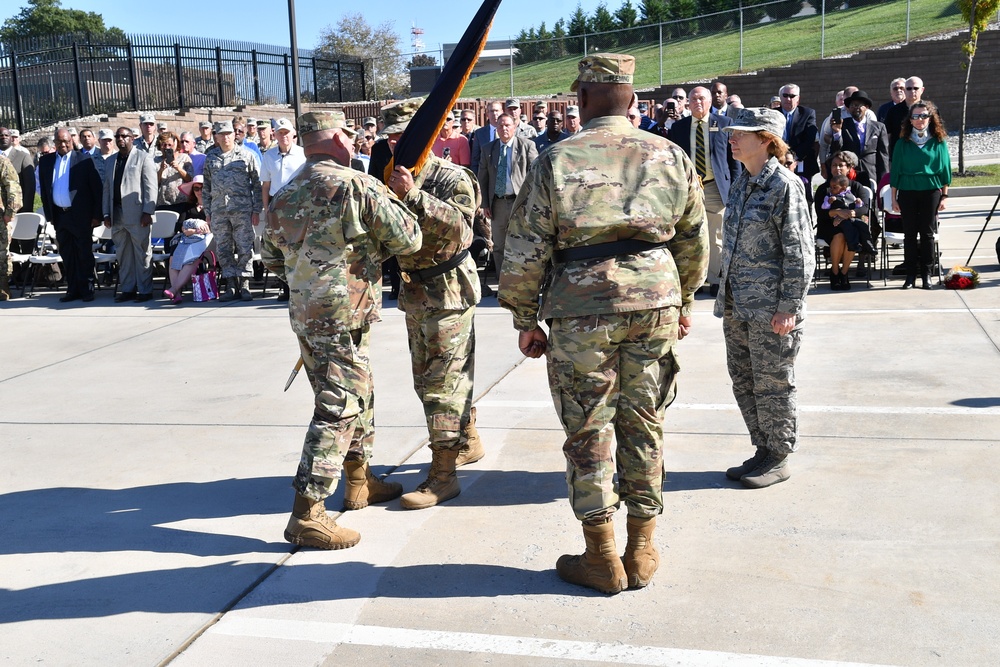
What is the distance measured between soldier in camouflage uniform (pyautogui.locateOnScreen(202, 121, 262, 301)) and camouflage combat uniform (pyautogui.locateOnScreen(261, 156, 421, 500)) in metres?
7.35

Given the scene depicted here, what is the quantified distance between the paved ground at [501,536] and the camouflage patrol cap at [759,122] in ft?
5.97

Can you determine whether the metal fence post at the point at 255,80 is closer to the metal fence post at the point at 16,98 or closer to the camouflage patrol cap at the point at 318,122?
the metal fence post at the point at 16,98

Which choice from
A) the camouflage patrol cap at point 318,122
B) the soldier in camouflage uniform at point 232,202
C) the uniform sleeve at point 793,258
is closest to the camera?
the camouflage patrol cap at point 318,122

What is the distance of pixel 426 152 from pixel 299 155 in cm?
666

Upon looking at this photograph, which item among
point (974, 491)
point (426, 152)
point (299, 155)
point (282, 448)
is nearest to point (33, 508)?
point (282, 448)

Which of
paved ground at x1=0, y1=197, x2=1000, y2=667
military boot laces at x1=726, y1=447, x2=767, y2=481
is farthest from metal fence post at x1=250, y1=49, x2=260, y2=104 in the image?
military boot laces at x1=726, y1=447, x2=767, y2=481

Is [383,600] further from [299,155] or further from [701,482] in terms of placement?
[299,155]

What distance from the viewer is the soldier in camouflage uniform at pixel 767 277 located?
484 cm

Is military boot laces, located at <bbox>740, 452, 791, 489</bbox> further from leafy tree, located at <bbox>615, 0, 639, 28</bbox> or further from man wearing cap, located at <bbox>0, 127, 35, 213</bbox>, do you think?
leafy tree, located at <bbox>615, 0, 639, 28</bbox>

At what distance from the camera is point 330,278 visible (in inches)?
174

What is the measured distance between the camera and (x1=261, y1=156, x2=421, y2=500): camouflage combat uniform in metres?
4.39

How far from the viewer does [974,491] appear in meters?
4.79

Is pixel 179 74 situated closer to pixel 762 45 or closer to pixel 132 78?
pixel 132 78

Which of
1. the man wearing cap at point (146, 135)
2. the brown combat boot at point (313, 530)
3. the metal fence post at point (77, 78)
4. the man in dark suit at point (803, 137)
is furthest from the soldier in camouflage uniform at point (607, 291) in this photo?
the metal fence post at point (77, 78)
